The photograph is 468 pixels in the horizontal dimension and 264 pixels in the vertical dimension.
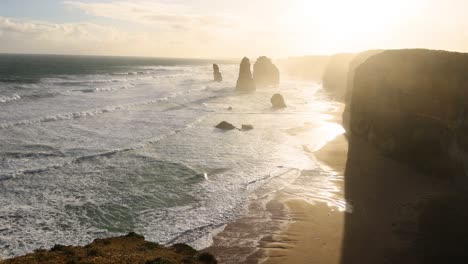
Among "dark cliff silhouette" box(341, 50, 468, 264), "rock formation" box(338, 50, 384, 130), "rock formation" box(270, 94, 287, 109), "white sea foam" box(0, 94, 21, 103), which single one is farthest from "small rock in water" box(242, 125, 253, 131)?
"white sea foam" box(0, 94, 21, 103)

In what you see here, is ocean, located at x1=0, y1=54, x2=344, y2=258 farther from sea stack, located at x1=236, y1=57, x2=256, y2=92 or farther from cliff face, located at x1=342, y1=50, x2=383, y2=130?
sea stack, located at x1=236, y1=57, x2=256, y2=92

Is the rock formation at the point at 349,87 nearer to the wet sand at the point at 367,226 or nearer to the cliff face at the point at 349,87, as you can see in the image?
the cliff face at the point at 349,87

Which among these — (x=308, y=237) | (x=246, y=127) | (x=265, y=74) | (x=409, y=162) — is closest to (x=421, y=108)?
(x=409, y=162)

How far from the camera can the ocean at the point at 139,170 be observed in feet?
51.0

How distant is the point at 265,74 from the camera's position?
8725cm

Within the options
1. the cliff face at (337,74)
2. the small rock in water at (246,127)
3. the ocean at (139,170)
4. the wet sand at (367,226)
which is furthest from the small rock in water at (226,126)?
the cliff face at (337,74)

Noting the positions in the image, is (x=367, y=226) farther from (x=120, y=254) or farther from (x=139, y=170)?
(x=139, y=170)

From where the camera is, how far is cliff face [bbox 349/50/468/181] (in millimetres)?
20078

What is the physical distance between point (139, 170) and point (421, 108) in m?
18.1

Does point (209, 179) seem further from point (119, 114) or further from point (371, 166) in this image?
point (119, 114)

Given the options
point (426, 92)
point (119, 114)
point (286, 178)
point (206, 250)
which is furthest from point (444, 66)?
point (119, 114)

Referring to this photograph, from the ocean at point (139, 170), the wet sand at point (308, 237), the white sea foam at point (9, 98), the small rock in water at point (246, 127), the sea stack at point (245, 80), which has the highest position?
the sea stack at point (245, 80)

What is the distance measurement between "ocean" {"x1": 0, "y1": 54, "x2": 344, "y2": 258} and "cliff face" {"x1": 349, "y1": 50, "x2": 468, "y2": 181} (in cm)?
537

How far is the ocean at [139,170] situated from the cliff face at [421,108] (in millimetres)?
5366
